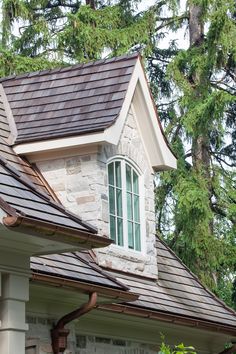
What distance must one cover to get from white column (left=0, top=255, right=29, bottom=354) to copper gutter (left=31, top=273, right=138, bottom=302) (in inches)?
39.7

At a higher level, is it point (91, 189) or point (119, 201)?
point (119, 201)

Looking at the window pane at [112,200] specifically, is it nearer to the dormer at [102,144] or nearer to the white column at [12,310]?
the dormer at [102,144]

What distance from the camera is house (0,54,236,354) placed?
1128 centimetres

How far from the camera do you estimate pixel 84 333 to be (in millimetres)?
12328

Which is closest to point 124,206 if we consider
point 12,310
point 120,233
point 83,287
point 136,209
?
point 120,233

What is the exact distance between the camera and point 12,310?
8867 mm

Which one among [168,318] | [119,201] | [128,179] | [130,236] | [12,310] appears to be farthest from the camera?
[128,179]

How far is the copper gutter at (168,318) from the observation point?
12070 millimetres

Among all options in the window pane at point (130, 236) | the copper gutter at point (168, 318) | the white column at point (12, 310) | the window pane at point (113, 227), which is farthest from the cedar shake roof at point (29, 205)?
the window pane at point (130, 236)

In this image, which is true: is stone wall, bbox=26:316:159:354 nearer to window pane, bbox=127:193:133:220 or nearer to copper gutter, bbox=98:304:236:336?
copper gutter, bbox=98:304:236:336

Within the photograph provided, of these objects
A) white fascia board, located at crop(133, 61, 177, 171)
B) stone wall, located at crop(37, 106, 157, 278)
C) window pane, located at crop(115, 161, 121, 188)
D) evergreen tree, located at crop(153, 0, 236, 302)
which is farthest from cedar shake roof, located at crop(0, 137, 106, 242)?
evergreen tree, located at crop(153, 0, 236, 302)

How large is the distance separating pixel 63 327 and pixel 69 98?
3750 millimetres

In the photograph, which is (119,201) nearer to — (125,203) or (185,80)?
(125,203)

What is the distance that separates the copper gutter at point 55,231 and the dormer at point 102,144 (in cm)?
388
